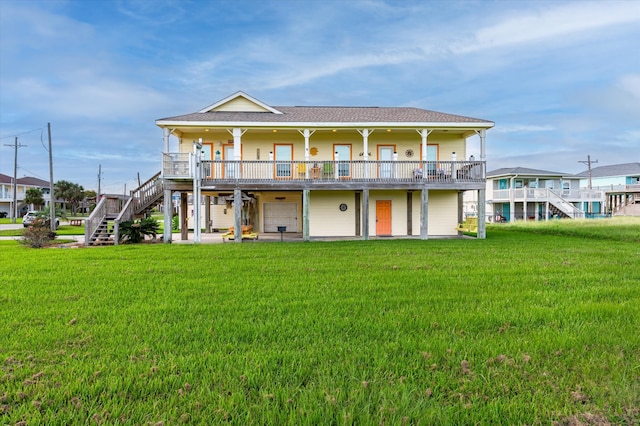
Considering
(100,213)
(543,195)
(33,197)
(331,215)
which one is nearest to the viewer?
(100,213)

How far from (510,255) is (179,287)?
385 inches

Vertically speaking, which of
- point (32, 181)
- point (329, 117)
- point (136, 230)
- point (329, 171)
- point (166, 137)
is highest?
point (32, 181)

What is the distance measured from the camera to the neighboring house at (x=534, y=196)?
114 feet

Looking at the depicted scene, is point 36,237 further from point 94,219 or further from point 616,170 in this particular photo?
point 616,170

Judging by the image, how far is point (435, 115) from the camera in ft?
63.5

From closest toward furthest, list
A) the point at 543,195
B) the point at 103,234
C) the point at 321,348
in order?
the point at 321,348 → the point at 103,234 → the point at 543,195

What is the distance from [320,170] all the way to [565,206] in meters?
28.0

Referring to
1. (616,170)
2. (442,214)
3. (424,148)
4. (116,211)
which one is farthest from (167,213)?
(616,170)

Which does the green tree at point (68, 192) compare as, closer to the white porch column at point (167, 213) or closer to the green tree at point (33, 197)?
the green tree at point (33, 197)

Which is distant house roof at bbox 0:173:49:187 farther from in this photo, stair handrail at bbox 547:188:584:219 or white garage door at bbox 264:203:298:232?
stair handrail at bbox 547:188:584:219

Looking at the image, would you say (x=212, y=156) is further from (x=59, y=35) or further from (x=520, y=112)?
(x=520, y=112)

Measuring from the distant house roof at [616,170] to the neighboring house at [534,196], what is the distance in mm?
11116

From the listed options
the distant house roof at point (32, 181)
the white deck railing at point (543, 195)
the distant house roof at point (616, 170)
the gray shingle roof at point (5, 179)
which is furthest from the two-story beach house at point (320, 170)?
the distant house roof at point (32, 181)

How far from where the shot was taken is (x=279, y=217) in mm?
22094
